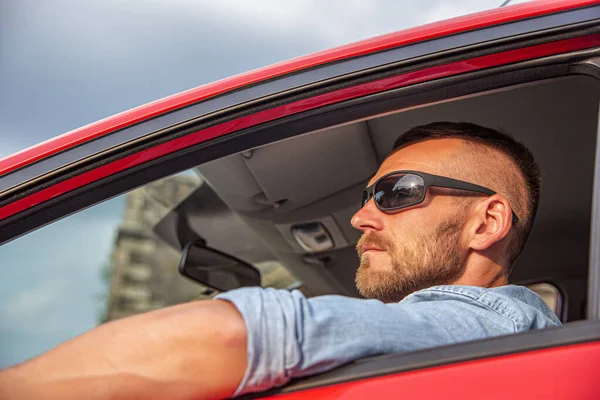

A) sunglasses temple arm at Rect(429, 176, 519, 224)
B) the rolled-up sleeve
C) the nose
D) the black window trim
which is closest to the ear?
sunglasses temple arm at Rect(429, 176, 519, 224)

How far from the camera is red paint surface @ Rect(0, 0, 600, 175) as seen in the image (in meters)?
1.35

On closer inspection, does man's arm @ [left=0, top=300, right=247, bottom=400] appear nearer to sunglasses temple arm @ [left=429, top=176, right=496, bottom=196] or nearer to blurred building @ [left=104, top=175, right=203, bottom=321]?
sunglasses temple arm @ [left=429, top=176, right=496, bottom=196]

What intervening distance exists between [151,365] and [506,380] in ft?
1.85

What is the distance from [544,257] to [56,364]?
274cm

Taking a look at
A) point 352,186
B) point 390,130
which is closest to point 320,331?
point 390,130

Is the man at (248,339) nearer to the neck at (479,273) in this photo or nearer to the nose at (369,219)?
the neck at (479,273)

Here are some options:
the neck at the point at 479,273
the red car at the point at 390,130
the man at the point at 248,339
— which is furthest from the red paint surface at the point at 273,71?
the neck at the point at 479,273

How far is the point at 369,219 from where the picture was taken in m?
2.04

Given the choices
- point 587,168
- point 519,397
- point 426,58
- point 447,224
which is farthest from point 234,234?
point 519,397

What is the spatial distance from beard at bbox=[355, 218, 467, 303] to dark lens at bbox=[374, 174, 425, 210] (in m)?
0.11

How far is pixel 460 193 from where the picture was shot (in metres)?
1.97

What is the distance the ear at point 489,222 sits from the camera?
1.97 metres

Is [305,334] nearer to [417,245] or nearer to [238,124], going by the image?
[238,124]

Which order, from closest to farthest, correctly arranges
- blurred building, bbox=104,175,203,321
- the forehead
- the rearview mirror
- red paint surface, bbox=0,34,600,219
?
red paint surface, bbox=0,34,600,219
the forehead
blurred building, bbox=104,175,203,321
the rearview mirror
